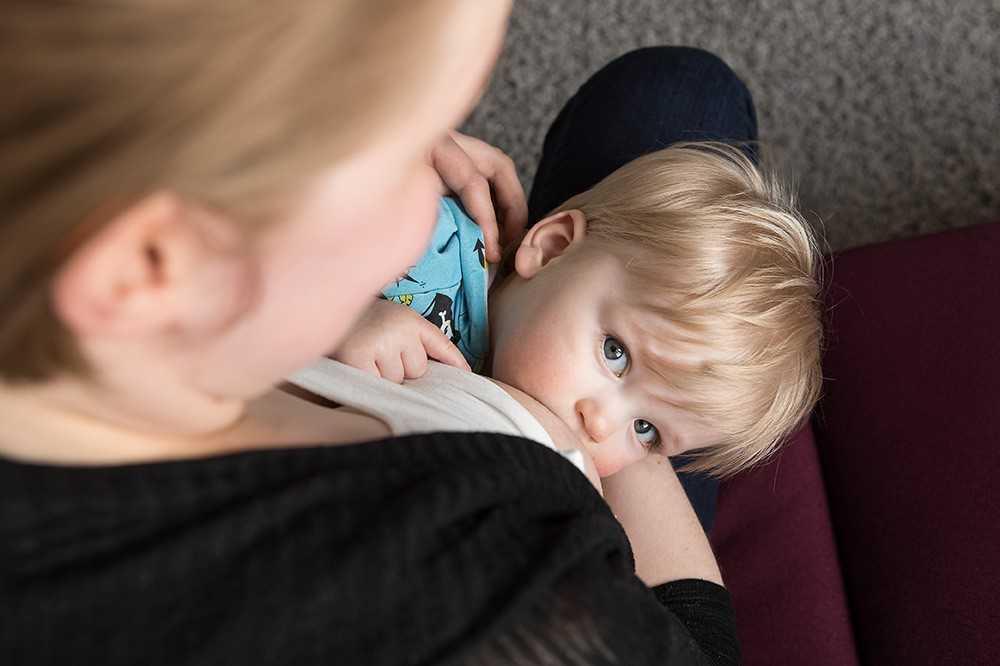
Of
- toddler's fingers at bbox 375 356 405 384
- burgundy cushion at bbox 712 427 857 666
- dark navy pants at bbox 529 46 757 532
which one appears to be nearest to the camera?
toddler's fingers at bbox 375 356 405 384

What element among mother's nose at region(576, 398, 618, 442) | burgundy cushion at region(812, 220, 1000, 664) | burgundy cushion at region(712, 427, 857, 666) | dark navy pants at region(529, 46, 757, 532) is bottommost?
burgundy cushion at region(712, 427, 857, 666)

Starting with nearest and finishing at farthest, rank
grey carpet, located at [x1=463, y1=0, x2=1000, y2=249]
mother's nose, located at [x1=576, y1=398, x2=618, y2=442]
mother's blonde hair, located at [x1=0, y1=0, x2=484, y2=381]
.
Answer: mother's blonde hair, located at [x1=0, y1=0, x2=484, y2=381] → mother's nose, located at [x1=576, y1=398, x2=618, y2=442] → grey carpet, located at [x1=463, y1=0, x2=1000, y2=249]

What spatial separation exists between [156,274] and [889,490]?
3.00 ft

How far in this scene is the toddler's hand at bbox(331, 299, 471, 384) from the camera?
88 cm

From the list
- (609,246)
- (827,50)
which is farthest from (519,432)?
(827,50)

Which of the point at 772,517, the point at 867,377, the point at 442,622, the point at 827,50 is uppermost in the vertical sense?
the point at 442,622

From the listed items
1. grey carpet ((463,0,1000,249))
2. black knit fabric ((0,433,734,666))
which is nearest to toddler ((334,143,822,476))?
black knit fabric ((0,433,734,666))

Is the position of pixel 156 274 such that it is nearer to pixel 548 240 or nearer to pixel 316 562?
pixel 316 562

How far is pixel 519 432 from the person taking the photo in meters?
0.77

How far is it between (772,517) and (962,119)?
102 centimetres

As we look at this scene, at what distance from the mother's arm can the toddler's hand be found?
225 mm

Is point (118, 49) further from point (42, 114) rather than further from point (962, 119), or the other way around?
point (962, 119)

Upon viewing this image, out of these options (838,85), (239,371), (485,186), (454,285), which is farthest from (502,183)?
(838,85)

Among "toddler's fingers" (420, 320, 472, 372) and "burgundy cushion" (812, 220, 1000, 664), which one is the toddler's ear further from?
"burgundy cushion" (812, 220, 1000, 664)
